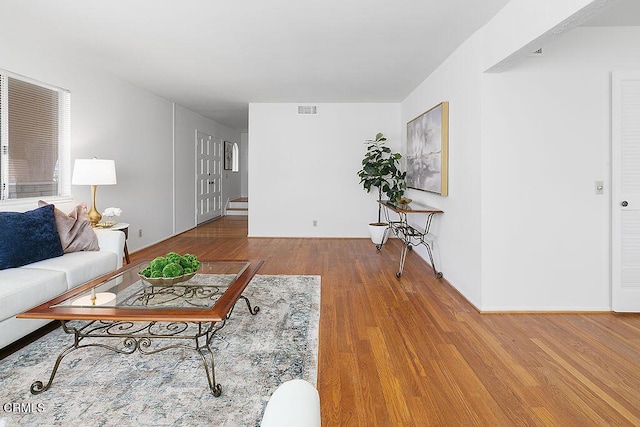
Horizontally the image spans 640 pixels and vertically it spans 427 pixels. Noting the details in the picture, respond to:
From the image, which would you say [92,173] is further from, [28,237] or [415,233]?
[415,233]

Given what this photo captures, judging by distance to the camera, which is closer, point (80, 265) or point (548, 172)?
point (80, 265)

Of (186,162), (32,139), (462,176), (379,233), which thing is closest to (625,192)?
(462,176)

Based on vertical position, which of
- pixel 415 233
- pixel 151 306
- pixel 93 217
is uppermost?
pixel 93 217

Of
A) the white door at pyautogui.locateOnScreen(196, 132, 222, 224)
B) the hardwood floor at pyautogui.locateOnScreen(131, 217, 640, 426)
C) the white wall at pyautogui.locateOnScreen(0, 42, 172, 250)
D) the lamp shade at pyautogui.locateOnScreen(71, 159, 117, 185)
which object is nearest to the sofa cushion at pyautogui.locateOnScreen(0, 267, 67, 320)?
the lamp shade at pyautogui.locateOnScreen(71, 159, 117, 185)

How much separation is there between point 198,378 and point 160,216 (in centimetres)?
476

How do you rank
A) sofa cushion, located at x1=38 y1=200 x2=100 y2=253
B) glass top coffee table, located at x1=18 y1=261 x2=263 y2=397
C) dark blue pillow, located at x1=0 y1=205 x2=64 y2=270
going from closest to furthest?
1. glass top coffee table, located at x1=18 y1=261 x2=263 y2=397
2. dark blue pillow, located at x1=0 y1=205 x2=64 y2=270
3. sofa cushion, located at x1=38 y1=200 x2=100 y2=253

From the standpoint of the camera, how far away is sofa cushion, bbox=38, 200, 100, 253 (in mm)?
3252

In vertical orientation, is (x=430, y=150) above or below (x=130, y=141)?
below

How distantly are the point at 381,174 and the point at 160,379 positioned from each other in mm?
4708

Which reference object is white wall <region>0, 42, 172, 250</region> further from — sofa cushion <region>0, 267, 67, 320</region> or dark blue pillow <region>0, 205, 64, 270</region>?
sofa cushion <region>0, 267, 67, 320</region>

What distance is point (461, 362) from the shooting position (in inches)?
89.9

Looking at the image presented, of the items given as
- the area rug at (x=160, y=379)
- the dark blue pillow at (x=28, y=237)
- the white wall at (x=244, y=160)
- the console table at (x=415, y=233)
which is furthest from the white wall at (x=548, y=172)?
the white wall at (x=244, y=160)

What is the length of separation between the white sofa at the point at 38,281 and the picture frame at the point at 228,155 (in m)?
6.87

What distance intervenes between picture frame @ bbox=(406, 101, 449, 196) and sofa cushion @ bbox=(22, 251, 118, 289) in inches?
133
